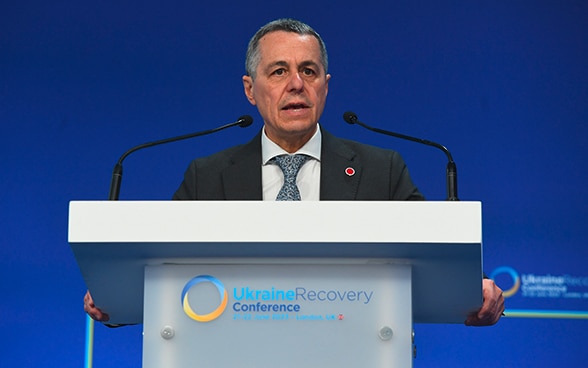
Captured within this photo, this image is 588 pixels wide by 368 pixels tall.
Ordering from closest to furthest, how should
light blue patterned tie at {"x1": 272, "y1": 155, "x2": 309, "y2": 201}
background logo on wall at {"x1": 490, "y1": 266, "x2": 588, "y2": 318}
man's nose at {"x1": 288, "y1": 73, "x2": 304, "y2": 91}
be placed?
light blue patterned tie at {"x1": 272, "y1": 155, "x2": 309, "y2": 201} < man's nose at {"x1": 288, "y1": 73, "x2": 304, "y2": 91} < background logo on wall at {"x1": 490, "y1": 266, "x2": 588, "y2": 318}

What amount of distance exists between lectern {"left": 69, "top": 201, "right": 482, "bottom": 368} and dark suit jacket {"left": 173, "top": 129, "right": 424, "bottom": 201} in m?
0.74

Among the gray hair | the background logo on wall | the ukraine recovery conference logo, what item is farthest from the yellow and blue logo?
the ukraine recovery conference logo

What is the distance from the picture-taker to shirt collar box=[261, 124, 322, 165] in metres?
2.42

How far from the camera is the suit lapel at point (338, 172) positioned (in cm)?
229

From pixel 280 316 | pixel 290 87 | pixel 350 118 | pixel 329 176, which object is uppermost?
pixel 290 87

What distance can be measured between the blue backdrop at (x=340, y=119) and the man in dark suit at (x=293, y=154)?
112cm

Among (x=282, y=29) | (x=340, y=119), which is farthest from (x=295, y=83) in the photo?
(x=340, y=119)

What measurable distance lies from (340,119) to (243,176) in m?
1.35

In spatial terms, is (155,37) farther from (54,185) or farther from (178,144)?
(54,185)

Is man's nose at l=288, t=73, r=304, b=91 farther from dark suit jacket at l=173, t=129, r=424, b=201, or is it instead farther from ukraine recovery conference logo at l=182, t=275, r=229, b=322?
ukraine recovery conference logo at l=182, t=275, r=229, b=322

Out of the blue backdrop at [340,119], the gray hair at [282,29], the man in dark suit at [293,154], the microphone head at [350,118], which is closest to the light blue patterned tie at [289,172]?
the man in dark suit at [293,154]

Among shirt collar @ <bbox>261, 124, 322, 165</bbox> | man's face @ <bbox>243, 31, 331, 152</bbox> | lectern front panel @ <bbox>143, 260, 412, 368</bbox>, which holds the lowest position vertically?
lectern front panel @ <bbox>143, 260, 412, 368</bbox>

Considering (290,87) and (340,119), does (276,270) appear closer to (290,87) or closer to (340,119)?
(290,87)

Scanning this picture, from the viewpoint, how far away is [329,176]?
7.63 ft
